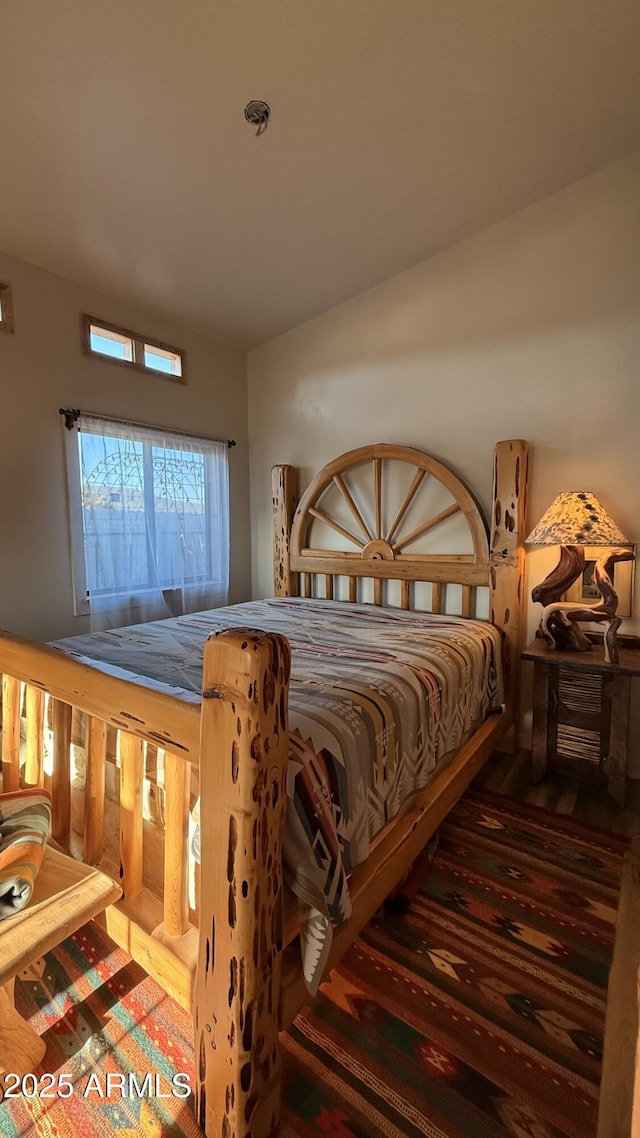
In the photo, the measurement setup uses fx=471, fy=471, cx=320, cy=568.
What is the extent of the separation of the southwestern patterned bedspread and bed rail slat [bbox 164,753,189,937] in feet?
0.66

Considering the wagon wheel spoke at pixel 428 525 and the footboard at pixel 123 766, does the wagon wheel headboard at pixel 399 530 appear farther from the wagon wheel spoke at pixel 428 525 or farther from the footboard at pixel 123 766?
the footboard at pixel 123 766

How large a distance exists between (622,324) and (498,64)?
1.06 metres

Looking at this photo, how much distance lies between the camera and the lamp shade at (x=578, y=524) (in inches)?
74.7

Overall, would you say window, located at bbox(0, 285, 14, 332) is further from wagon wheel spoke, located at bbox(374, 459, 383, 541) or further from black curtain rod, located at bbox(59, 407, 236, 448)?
wagon wheel spoke, located at bbox(374, 459, 383, 541)

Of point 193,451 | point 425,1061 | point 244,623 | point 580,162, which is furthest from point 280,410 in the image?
point 425,1061

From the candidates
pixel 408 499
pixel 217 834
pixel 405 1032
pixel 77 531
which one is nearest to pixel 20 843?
pixel 217 834

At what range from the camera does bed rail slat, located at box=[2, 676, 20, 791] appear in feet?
4.43

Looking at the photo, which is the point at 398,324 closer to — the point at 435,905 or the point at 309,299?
the point at 309,299

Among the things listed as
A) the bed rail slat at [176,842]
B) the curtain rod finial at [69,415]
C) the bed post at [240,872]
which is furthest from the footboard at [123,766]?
the curtain rod finial at [69,415]

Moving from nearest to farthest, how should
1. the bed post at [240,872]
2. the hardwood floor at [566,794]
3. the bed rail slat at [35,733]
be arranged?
the bed post at [240,872] < the bed rail slat at [35,733] < the hardwood floor at [566,794]

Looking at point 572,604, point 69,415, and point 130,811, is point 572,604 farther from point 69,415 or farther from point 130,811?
point 69,415

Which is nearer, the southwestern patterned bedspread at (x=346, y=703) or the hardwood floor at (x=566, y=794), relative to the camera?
the southwestern patterned bedspread at (x=346, y=703)

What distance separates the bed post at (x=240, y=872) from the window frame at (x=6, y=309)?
7.44 ft

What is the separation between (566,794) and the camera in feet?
6.66
